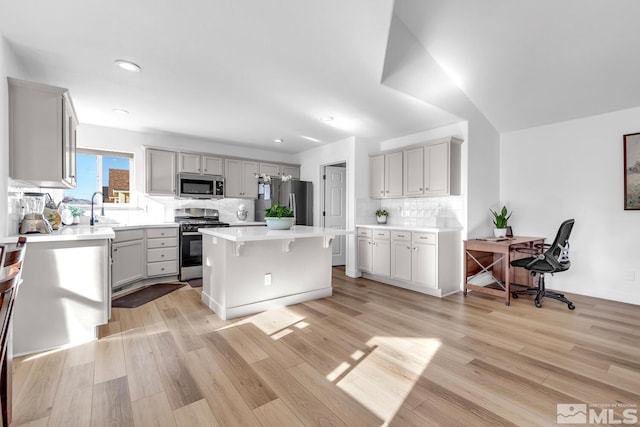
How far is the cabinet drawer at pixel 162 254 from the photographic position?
4.42 metres

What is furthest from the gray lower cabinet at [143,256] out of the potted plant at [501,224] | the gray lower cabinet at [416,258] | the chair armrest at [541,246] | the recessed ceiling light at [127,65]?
the chair armrest at [541,246]

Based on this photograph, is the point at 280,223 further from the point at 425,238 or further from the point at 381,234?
the point at 425,238

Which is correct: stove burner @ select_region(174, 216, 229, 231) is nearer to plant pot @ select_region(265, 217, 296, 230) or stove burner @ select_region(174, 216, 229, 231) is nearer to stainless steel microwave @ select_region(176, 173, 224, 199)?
stainless steel microwave @ select_region(176, 173, 224, 199)

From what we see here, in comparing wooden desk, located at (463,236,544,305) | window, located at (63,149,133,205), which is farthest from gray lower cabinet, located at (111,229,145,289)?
wooden desk, located at (463,236,544,305)

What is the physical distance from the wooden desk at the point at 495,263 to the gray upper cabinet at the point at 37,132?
15.0ft

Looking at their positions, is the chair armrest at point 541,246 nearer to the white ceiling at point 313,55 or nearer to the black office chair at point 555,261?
the black office chair at point 555,261

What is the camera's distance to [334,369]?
213cm

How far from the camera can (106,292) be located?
103 inches

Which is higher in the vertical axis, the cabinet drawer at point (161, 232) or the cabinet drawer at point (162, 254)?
the cabinet drawer at point (161, 232)

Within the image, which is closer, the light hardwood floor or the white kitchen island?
the light hardwood floor

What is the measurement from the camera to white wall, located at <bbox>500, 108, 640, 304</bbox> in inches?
144

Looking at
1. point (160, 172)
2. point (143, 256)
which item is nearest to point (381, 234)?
point (143, 256)

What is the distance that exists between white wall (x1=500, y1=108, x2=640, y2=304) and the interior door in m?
2.87

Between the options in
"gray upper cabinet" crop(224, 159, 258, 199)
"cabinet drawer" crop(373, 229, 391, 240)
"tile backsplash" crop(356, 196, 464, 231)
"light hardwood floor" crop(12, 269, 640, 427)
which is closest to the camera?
"light hardwood floor" crop(12, 269, 640, 427)
